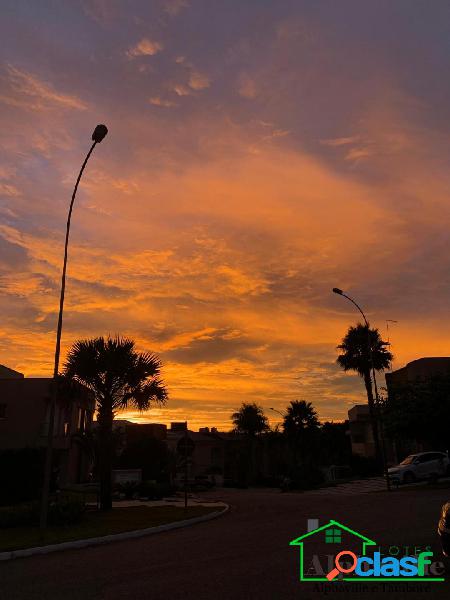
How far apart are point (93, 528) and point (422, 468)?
73.5ft

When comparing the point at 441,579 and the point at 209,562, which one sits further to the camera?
the point at 209,562

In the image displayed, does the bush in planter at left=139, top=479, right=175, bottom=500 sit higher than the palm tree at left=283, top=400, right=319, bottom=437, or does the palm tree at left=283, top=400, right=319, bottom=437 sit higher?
the palm tree at left=283, top=400, right=319, bottom=437

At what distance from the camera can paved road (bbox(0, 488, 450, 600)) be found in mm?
7684

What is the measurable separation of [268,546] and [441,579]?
431 cm

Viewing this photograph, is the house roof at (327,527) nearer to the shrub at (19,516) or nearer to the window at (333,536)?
the window at (333,536)

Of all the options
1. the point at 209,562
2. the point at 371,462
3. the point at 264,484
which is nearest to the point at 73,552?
the point at 209,562

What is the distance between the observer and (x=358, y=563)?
9.12m

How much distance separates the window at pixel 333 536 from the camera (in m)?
11.7

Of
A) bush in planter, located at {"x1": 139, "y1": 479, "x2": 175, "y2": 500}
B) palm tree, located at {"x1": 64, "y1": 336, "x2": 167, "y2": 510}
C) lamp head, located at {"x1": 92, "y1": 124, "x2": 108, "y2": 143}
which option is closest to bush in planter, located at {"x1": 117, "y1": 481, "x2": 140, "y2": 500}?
bush in planter, located at {"x1": 139, "y1": 479, "x2": 175, "y2": 500}

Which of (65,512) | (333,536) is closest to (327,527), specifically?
(333,536)

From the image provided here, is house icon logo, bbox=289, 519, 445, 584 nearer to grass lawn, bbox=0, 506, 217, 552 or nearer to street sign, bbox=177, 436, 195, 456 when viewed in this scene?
grass lawn, bbox=0, 506, 217, 552

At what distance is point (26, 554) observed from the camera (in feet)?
40.5

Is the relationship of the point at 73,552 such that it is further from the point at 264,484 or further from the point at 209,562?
the point at 264,484

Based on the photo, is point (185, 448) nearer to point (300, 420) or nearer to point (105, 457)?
point (105, 457)
